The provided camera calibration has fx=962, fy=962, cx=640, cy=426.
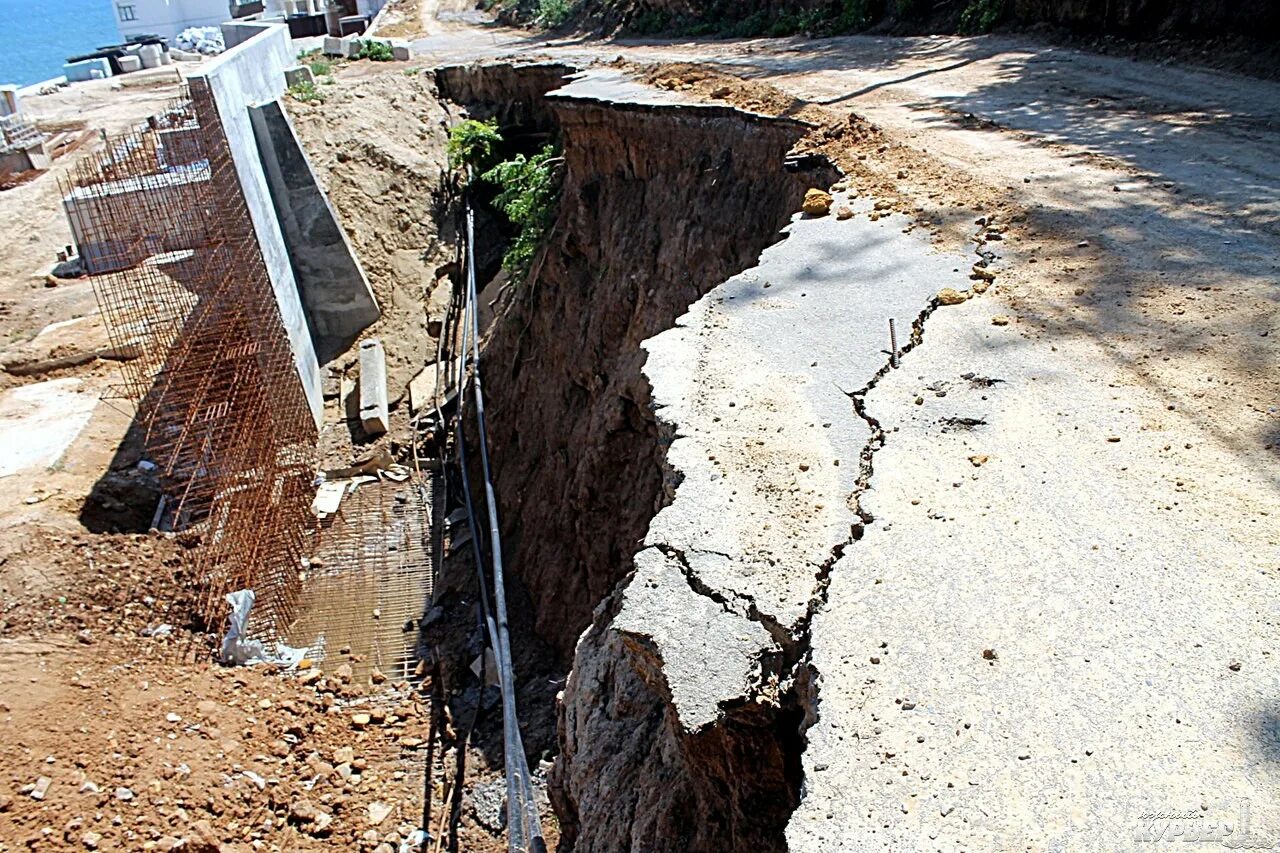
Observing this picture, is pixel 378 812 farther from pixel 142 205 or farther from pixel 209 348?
pixel 142 205

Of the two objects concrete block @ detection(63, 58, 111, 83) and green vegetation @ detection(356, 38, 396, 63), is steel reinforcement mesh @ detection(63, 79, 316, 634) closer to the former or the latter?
green vegetation @ detection(356, 38, 396, 63)

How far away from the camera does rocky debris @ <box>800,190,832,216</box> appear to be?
6.76 meters

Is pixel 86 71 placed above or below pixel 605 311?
above

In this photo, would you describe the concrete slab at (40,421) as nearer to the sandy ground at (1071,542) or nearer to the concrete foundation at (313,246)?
the concrete foundation at (313,246)

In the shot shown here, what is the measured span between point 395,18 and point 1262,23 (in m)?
23.6

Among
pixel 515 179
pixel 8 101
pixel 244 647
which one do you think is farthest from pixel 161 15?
pixel 244 647

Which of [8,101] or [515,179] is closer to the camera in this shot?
[515,179]

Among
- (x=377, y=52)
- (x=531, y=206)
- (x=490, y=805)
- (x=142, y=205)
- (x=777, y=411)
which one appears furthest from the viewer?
(x=377, y=52)

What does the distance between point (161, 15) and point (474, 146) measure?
35020 mm

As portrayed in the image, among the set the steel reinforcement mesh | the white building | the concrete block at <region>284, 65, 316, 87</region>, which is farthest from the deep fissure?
the white building

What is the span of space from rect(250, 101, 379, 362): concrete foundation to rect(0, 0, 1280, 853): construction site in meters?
0.06

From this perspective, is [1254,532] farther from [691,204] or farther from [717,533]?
[691,204]

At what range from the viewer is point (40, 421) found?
11875mm

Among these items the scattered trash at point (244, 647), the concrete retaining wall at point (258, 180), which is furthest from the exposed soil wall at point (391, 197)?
the scattered trash at point (244, 647)
